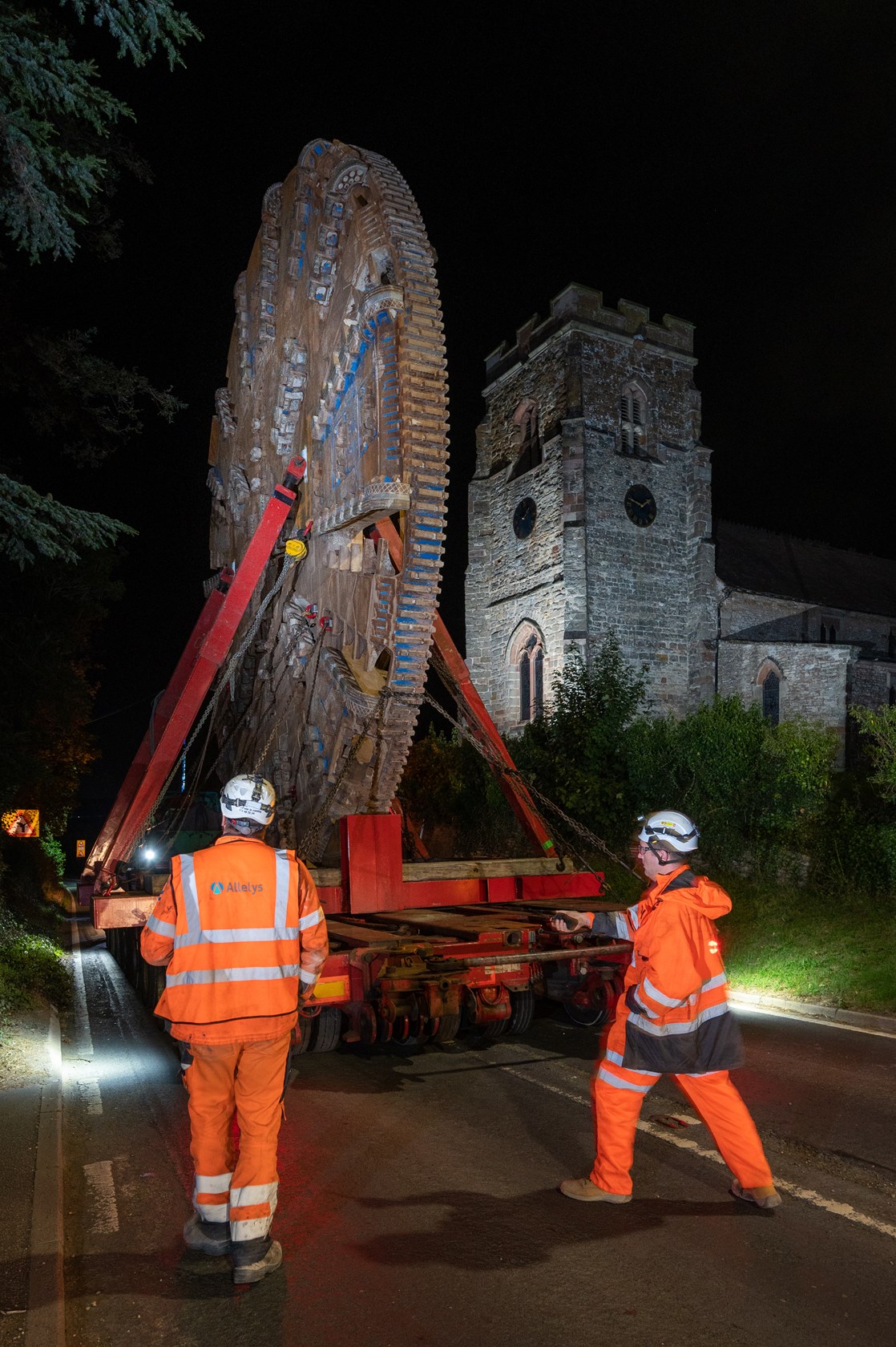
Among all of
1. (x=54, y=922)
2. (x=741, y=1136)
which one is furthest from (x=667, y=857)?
(x=54, y=922)

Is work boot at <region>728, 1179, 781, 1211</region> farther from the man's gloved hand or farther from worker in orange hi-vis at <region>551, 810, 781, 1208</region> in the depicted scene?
the man's gloved hand

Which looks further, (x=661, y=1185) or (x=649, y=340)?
(x=649, y=340)

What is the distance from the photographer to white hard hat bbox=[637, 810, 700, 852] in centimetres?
428

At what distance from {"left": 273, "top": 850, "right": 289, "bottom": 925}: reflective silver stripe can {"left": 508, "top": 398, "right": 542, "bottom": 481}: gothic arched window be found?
32741 mm

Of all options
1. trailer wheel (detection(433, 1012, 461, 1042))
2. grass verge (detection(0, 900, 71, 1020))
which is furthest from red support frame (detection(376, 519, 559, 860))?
grass verge (detection(0, 900, 71, 1020))

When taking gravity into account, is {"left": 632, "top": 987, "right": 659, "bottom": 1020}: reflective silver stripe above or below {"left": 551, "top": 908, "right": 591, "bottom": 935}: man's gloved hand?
below

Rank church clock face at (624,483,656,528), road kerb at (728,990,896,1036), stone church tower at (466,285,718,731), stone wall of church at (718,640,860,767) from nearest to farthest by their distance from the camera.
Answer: road kerb at (728,990,896,1036), stone church tower at (466,285,718,731), church clock face at (624,483,656,528), stone wall of church at (718,640,860,767)

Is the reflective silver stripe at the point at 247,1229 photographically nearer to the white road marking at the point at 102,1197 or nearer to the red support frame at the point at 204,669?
the white road marking at the point at 102,1197

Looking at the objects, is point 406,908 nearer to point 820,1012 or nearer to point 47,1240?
point 47,1240

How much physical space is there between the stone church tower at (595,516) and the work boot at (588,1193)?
89.6 feet

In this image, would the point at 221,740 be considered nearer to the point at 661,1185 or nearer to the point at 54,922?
the point at 661,1185

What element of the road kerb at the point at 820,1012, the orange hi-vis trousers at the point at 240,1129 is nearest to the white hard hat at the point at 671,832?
the orange hi-vis trousers at the point at 240,1129

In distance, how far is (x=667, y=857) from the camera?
14.1 ft

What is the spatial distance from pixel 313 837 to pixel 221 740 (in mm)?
3678
